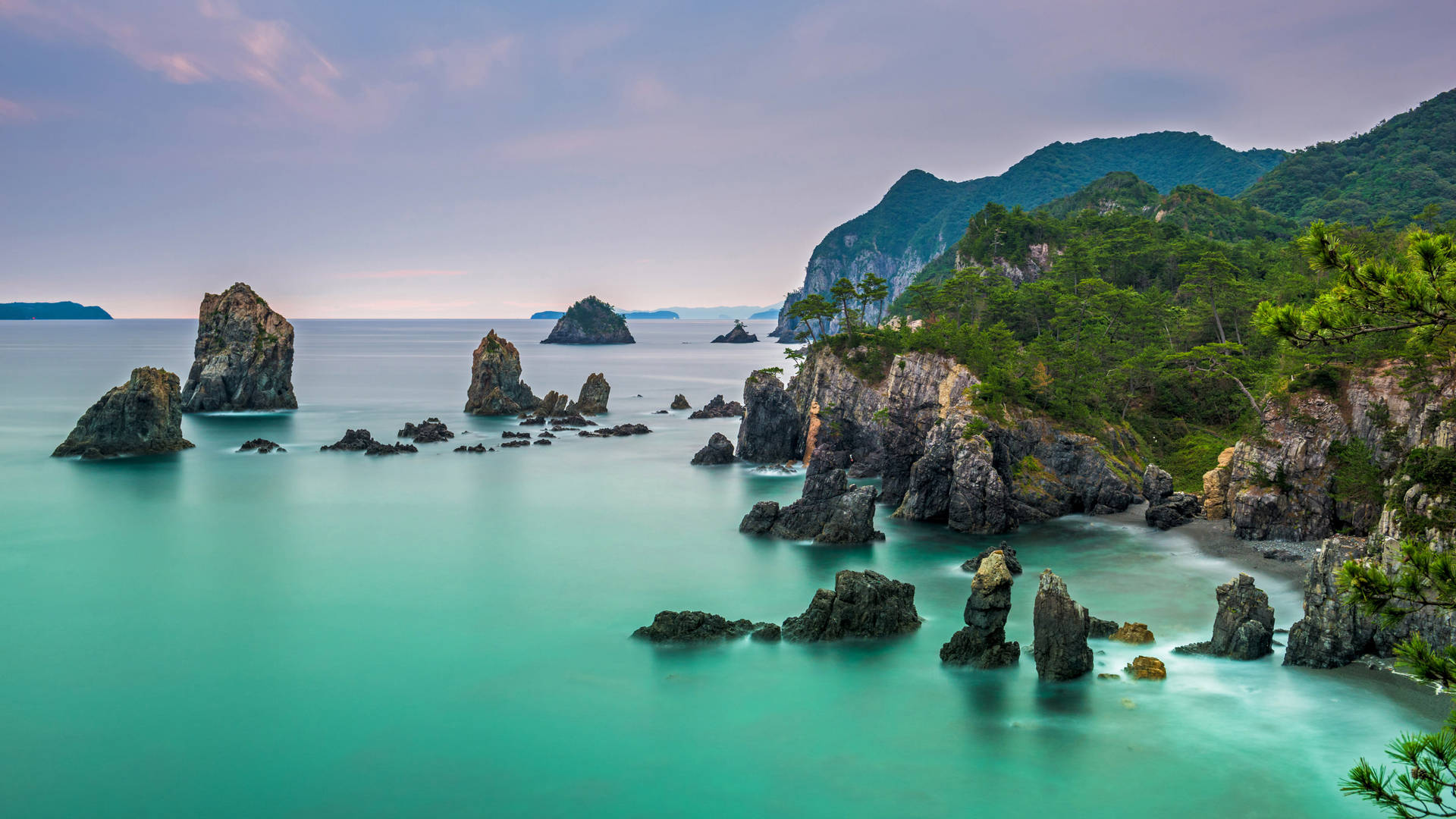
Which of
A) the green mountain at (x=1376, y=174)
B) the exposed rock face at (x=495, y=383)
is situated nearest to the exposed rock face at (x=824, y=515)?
the exposed rock face at (x=495, y=383)

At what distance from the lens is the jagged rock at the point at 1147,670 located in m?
21.5

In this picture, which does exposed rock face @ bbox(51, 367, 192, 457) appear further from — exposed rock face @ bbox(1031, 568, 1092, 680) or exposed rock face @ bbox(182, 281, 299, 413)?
exposed rock face @ bbox(1031, 568, 1092, 680)

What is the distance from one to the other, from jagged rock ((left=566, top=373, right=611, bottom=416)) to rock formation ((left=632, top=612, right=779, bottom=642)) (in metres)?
52.8

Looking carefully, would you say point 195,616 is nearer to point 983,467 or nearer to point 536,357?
point 983,467

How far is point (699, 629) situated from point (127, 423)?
48954mm

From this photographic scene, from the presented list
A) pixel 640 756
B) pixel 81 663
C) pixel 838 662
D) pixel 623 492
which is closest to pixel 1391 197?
pixel 623 492

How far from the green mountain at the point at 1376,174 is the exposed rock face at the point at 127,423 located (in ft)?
344

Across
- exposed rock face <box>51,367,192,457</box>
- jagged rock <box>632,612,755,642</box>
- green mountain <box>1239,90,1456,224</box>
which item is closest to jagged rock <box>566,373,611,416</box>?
exposed rock face <box>51,367,192,457</box>

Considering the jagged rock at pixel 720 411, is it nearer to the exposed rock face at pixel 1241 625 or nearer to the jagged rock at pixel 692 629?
the jagged rock at pixel 692 629

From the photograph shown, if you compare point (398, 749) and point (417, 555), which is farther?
point (417, 555)

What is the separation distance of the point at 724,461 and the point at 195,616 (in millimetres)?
32118

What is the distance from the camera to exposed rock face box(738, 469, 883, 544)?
3434 cm

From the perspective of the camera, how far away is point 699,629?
25.0 metres

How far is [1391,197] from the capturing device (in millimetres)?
96375
